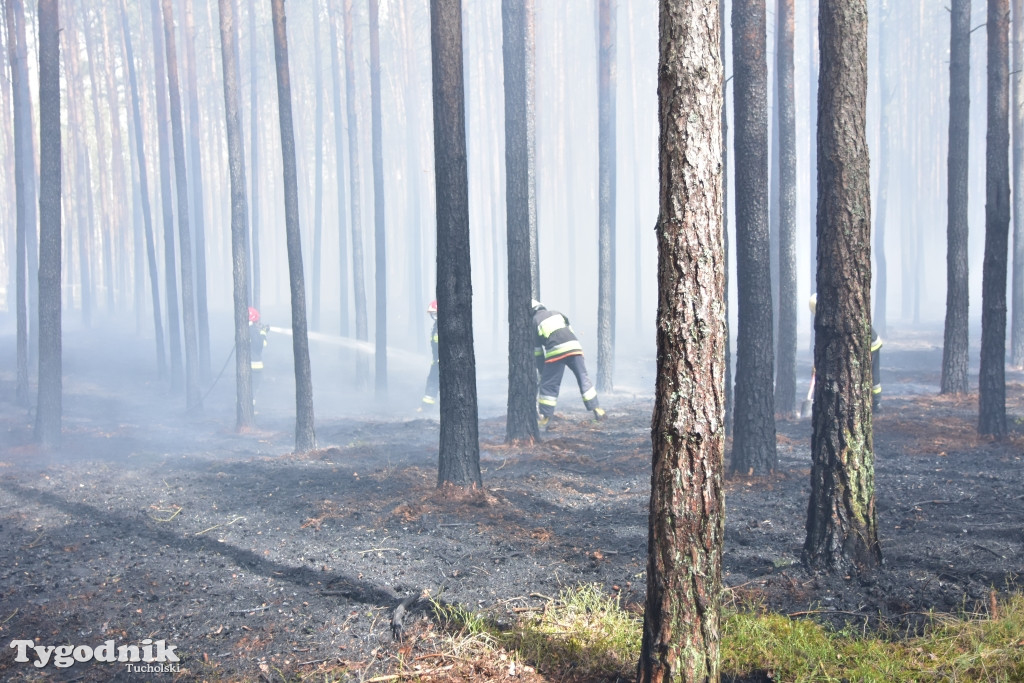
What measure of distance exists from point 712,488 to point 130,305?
44.6 meters

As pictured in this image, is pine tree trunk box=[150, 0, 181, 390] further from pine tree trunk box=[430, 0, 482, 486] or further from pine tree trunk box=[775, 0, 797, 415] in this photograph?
pine tree trunk box=[775, 0, 797, 415]

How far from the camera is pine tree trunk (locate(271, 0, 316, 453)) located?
11125 mm

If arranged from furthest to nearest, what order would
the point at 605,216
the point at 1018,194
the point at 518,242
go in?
1. the point at 605,216
2. the point at 1018,194
3. the point at 518,242

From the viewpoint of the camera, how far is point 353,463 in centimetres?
968

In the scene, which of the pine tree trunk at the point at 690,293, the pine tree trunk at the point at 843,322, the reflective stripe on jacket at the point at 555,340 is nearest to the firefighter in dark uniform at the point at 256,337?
the reflective stripe on jacket at the point at 555,340

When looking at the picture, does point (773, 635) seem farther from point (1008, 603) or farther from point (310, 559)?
point (310, 559)

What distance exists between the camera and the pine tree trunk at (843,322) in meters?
4.50

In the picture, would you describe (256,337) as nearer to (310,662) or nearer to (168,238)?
(168,238)

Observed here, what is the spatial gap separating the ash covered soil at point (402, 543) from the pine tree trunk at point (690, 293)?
4.31 feet

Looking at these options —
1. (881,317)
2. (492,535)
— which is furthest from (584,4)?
(492,535)

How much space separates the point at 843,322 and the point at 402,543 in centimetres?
374

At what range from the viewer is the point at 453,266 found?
6945 millimetres

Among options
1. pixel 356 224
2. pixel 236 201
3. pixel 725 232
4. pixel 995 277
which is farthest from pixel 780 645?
pixel 356 224

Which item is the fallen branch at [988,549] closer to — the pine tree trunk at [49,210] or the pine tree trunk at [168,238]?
the pine tree trunk at [49,210]
